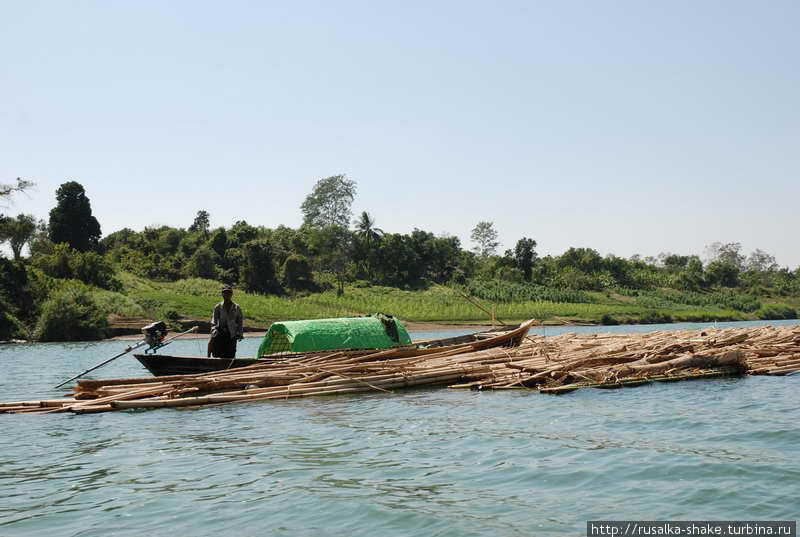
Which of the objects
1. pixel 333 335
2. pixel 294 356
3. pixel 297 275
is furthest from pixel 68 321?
pixel 294 356

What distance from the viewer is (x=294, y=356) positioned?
1481 centimetres

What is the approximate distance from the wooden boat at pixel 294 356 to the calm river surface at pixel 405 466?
2.01m

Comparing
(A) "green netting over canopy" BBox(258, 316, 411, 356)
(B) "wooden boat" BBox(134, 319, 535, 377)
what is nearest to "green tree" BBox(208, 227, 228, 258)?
(A) "green netting over canopy" BBox(258, 316, 411, 356)

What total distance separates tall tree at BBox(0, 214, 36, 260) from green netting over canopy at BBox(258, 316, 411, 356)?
51.4 meters

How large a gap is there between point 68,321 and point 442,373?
33661 mm

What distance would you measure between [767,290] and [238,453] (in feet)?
300

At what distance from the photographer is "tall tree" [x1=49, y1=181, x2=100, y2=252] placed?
61281mm

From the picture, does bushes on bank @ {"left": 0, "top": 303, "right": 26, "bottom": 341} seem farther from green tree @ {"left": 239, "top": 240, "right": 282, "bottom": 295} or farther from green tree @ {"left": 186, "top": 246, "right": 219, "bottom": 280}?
green tree @ {"left": 186, "top": 246, "right": 219, "bottom": 280}

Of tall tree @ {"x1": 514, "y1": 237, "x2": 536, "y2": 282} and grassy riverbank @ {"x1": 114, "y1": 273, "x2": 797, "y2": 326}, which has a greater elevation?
tall tree @ {"x1": 514, "y1": 237, "x2": 536, "y2": 282}

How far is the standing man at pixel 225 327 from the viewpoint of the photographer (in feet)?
46.7

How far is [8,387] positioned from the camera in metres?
16.5

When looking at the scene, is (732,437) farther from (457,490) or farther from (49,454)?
(49,454)

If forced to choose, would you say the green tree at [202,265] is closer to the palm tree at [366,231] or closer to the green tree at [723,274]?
the palm tree at [366,231]

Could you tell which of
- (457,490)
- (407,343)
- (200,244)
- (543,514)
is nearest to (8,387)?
(407,343)
